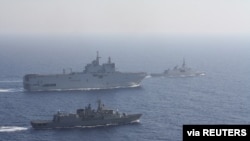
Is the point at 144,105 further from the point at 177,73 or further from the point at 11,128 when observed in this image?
the point at 177,73

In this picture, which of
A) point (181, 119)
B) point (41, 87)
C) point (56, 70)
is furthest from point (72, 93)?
point (56, 70)

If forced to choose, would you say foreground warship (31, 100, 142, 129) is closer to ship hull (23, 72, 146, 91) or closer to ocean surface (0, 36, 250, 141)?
ocean surface (0, 36, 250, 141)

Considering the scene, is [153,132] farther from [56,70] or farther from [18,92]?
[56,70]

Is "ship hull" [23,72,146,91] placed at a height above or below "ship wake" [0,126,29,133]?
above

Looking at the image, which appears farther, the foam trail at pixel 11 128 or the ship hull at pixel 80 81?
the ship hull at pixel 80 81

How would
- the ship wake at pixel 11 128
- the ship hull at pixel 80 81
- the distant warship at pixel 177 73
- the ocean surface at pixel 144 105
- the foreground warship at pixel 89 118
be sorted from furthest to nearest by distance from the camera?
1. the distant warship at pixel 177 73
2. the ship hull at pixel 80 81
3. the foreground warship at pixel 89 118
4. the ship wake at pixel 11 128
5. the ocean surface at pixel 144 105

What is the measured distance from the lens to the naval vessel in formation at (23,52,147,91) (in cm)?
10844

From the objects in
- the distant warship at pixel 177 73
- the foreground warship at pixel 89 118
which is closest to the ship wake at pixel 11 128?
the foreground warship at pixel 89 118

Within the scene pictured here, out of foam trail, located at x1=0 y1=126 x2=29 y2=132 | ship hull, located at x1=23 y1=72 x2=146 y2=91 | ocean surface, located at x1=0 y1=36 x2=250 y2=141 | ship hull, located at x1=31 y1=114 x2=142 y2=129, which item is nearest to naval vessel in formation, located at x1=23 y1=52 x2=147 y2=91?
ship hull, located at x1=23 y1=72 x2=146 y2=91

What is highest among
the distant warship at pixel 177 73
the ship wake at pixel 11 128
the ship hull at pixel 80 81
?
the distant warship at pixel 177 73

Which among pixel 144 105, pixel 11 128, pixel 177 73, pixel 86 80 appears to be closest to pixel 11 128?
pixel 11 128

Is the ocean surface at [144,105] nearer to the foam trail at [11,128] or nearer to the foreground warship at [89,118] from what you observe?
the foam trail at [11,128]

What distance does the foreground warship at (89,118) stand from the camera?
238 ft

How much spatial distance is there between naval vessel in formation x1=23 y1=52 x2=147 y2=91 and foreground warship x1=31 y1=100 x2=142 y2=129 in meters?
35.0
